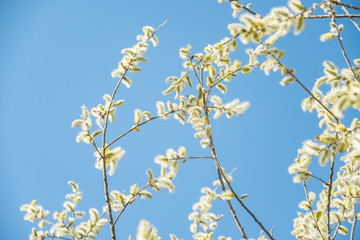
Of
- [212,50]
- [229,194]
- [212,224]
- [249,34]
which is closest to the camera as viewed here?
[249,34]

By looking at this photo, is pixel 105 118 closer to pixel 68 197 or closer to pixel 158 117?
pixel 158 117

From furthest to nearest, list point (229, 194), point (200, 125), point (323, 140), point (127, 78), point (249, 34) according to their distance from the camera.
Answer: point (127, 78) → point (200, 125) → point (229, 194) → point (323, 140) → point (249, 34)

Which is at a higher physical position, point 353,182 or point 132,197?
point 132,197

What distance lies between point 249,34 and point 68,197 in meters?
1.90

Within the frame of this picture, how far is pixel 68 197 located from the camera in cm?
204

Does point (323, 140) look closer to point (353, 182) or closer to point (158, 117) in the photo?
point (353, 182)

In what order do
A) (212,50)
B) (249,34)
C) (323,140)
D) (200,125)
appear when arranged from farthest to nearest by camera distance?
1. (212,50)
2. (200,125)
3. (323,140)
4. (249,34)

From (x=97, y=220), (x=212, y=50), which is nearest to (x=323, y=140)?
(x=212, y=50)

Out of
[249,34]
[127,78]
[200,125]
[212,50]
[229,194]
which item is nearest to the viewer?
[249,34]

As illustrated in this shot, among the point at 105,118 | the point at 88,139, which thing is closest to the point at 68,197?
the point at 88,139

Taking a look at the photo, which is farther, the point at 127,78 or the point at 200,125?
the point at 127,78

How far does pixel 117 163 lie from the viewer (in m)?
1.67

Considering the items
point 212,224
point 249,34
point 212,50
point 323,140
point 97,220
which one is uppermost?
point 212,50

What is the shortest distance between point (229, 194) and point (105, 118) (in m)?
0.96
